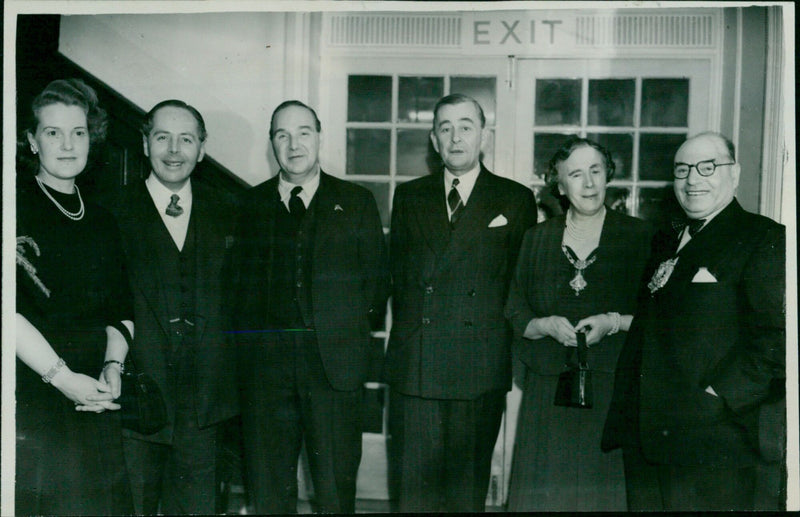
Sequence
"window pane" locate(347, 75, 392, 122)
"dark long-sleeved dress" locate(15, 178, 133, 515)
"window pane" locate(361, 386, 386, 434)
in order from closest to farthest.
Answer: "dark long-sleeved dress" locate(15, 178, 133, 515), "window pane" locate(347, 75, 392, 122), "window pane" locate(361, 386, 386, 434)

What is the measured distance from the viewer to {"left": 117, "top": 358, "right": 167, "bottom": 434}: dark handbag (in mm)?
2768

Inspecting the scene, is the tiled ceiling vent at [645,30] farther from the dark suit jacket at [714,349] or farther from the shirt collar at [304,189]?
the shirt collar at [304,189]

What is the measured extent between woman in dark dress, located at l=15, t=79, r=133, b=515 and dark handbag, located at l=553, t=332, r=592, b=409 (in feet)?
5.37

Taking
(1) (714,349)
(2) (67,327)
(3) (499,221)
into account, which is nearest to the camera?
(1) (714,349)

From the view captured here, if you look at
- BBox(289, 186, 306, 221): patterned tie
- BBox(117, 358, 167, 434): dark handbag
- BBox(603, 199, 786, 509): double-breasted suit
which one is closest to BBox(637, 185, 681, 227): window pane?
BBox(603, 199, 786, 509): double-breasted suit

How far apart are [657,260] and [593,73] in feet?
2.48

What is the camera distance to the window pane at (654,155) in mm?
2863

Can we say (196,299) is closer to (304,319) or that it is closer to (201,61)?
(304,319)

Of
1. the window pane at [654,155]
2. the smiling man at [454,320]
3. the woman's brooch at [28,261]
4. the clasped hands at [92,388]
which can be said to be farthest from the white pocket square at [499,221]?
the woman's brooch at [28,261]

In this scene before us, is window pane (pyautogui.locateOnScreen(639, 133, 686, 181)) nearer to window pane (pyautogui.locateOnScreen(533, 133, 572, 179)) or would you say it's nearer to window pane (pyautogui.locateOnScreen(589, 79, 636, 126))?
window pane (pyautogui.locateOnScreen(589, 79, 636, 126))

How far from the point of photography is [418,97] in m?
2.91

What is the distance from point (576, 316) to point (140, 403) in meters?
1.65

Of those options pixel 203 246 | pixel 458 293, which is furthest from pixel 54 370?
pixel 458 293

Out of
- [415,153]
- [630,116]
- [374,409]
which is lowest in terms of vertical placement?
Result: [374,409]
